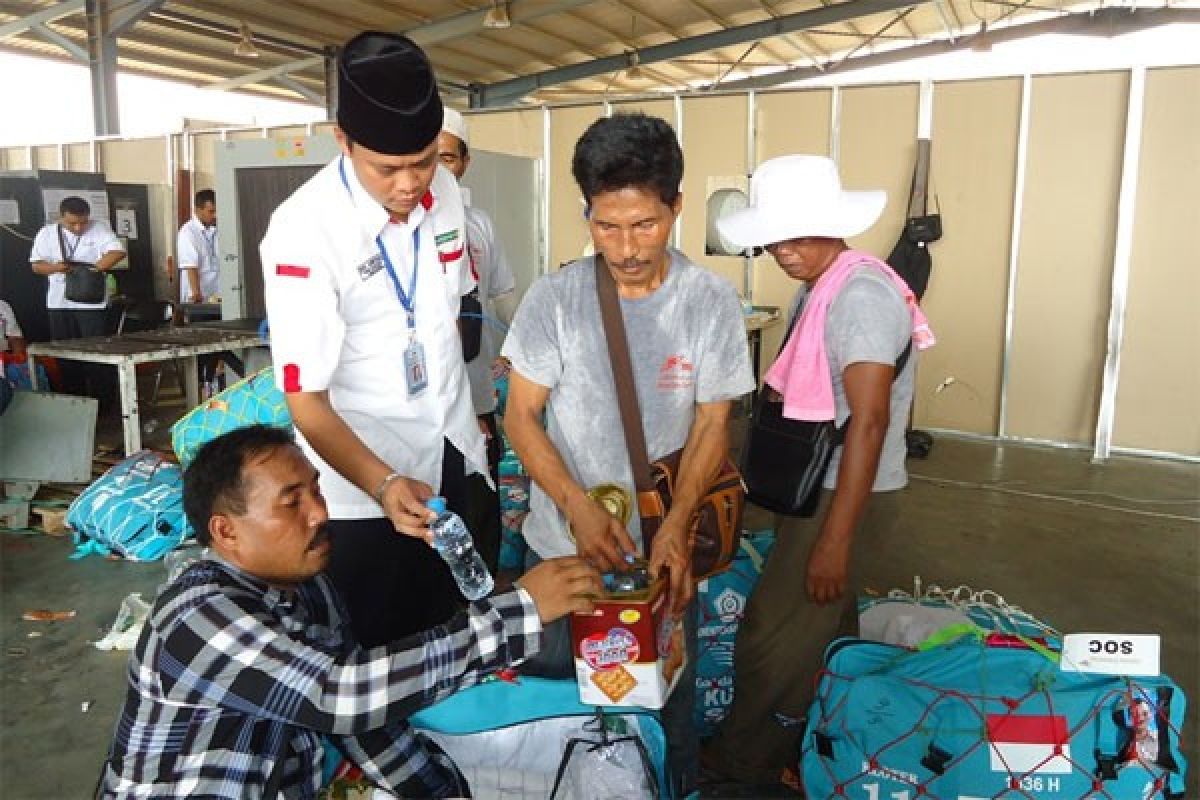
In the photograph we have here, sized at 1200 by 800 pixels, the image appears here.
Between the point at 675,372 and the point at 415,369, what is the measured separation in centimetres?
55

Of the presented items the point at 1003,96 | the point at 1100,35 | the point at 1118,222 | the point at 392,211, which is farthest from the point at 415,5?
the point at 392,211

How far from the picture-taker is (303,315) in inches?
62.4

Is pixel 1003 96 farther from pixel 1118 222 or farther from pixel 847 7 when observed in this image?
pixel 847 7

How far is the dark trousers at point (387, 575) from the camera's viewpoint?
69.7 inches

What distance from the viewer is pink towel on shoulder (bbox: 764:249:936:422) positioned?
2.00 m

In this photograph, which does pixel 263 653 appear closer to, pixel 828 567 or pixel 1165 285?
pixel 828 567

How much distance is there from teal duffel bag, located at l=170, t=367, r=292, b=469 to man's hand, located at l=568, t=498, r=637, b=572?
2.48m

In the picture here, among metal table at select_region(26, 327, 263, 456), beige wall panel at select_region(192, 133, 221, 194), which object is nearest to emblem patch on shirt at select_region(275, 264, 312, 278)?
metal table at select_region(26, 327, 263, 456)

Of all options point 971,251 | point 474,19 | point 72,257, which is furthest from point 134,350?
point 474,19

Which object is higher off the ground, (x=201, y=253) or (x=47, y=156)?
(x=47, y=156)

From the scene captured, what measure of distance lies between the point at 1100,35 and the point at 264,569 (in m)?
11.1

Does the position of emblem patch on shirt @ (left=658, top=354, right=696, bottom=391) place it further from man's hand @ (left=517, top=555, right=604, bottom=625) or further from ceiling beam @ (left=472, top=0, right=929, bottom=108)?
ceiling beam @ (left=472, top=0, right=929, bottom=108)

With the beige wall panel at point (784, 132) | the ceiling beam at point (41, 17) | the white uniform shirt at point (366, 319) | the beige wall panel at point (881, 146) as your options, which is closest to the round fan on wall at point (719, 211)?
the beige wall panel at point (784, 132)

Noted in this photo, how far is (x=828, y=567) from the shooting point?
2010 millimetres
